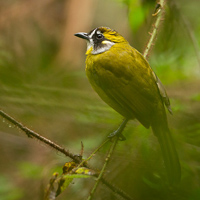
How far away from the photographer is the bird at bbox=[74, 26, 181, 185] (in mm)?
2482

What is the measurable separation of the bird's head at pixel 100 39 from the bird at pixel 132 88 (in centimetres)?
6

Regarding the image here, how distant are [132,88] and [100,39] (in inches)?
22.4

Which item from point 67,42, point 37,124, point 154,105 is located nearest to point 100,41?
point 154,105

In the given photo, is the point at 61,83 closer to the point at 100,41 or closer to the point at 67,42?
the point at 100,41

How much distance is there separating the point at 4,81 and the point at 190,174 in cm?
170

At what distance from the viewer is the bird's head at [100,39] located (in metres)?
2.91

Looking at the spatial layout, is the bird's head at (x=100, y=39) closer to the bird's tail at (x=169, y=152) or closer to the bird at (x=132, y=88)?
the bird at (x=132, y=88)

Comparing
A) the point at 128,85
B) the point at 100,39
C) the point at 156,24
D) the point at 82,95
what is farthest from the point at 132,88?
the point at 82,95

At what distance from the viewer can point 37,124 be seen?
5.20m

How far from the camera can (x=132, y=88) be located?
8.52ft

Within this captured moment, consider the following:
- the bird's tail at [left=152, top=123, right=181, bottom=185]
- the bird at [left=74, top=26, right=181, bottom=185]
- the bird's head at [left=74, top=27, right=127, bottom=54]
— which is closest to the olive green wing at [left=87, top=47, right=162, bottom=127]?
the bird at [left=74, top=26, right=181, bottom=185]

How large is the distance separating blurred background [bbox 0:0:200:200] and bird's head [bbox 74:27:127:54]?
180 mm

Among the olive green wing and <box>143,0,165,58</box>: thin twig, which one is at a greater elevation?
<box>143,0,165,58</box>: thin twig

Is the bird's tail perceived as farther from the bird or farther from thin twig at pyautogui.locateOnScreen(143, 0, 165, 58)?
thin twig at pyautogui.locateOnScreen(143, 0, 165, 58)
